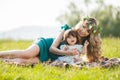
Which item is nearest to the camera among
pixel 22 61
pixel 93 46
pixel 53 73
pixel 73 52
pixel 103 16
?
pixel 53 73

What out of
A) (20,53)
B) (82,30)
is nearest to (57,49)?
(82,30)

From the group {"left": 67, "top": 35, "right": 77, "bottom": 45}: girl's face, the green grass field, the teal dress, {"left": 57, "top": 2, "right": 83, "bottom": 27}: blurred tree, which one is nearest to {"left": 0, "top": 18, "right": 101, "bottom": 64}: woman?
the teal dress

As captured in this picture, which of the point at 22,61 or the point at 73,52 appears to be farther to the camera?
the point at 73,52

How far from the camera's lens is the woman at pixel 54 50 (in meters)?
9.32

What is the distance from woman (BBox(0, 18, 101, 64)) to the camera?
932 centimetres

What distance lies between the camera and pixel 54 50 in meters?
9.41

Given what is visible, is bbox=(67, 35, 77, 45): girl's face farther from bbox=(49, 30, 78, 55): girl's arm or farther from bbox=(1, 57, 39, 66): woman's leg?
bbox=(1, 57, 39, 66): woman's leg

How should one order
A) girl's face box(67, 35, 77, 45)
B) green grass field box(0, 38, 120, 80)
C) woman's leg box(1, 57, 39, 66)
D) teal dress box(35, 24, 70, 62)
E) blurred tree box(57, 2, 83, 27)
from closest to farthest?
green grass field box(0, 38, 120, 80) < woman's leg box(1, 57, 39, 66) < girl's face box(67, 35, 77, 45) < teal dress box(35, 24, 70, 62) < blurred tree box(57, 2, 83, 27)

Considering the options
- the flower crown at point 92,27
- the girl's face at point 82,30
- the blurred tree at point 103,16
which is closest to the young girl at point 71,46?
the girl's face at point 82,30

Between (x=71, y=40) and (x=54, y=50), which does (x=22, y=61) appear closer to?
(x=54, y=50)

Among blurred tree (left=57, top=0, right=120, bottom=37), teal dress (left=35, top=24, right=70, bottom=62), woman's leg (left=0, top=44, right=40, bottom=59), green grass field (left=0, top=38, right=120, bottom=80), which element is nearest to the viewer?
green grass field (left=0, top=38, right=120, bottom=80)

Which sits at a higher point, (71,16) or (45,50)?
(45,50)

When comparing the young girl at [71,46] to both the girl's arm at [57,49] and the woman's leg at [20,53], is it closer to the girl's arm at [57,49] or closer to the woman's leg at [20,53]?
the girl's arm at [57,49]

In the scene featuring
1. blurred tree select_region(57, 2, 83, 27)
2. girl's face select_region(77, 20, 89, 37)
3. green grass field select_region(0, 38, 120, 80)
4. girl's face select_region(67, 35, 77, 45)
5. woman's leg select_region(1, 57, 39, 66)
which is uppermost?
girl's face select_region(77, 20, 89, 37)
